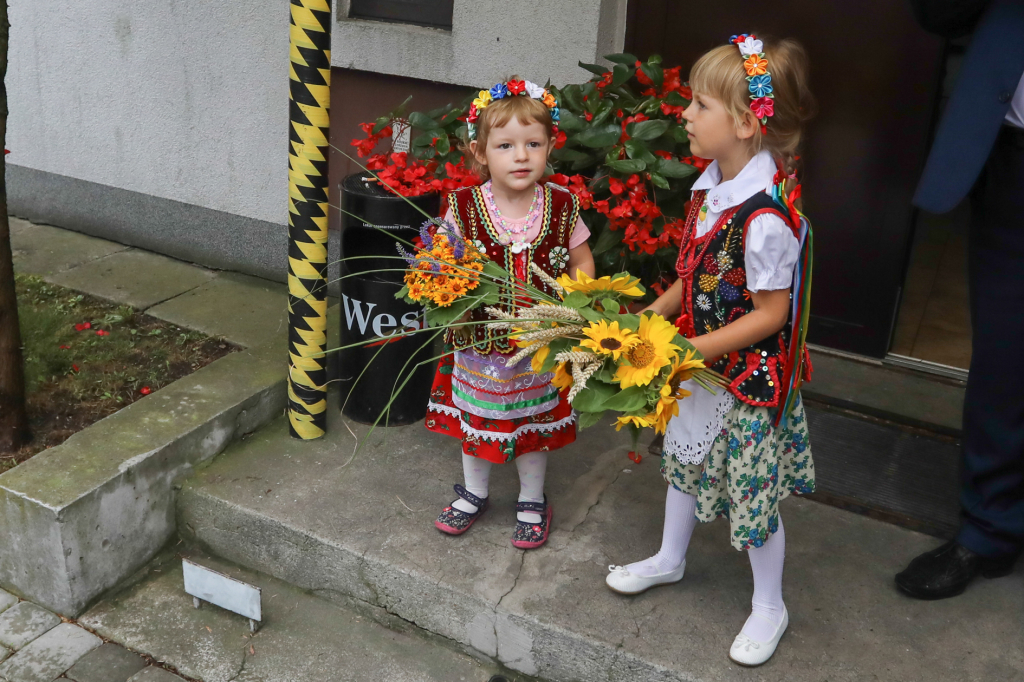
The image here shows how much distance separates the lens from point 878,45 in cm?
409

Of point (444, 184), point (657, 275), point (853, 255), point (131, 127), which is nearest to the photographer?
point (444, 184)

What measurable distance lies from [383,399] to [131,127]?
287 centimetres

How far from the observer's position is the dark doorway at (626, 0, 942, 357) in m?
4.08

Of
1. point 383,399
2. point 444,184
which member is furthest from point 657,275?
point 383,399

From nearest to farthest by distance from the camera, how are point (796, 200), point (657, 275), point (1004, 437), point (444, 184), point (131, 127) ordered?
point (796, 200) < point (1004, 437) < point (444, 184) < point (657, 275) < point (131, 127)

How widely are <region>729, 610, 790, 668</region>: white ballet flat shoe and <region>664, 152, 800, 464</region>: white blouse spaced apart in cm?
54

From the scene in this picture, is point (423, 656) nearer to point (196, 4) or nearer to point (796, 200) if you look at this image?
point (796, 200)

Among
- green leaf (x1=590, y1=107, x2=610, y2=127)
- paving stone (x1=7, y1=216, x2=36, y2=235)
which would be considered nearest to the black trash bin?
green leaf (x1=590, y1=107, x2=610, y2=127)

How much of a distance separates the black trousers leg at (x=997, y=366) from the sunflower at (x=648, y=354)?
122cm

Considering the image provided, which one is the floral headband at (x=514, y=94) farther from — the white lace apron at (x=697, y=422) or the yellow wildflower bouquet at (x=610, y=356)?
the white lace apron at (x=697, y=422)

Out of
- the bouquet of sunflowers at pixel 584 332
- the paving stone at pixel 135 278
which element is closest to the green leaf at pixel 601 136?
the bouquet of sunflowers at pixel 584 332

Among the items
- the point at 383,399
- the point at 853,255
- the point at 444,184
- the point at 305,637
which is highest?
the point at 444,184

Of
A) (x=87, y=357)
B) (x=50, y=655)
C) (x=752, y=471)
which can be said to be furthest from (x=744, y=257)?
(x=87, y=357)

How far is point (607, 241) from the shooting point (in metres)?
3.52
